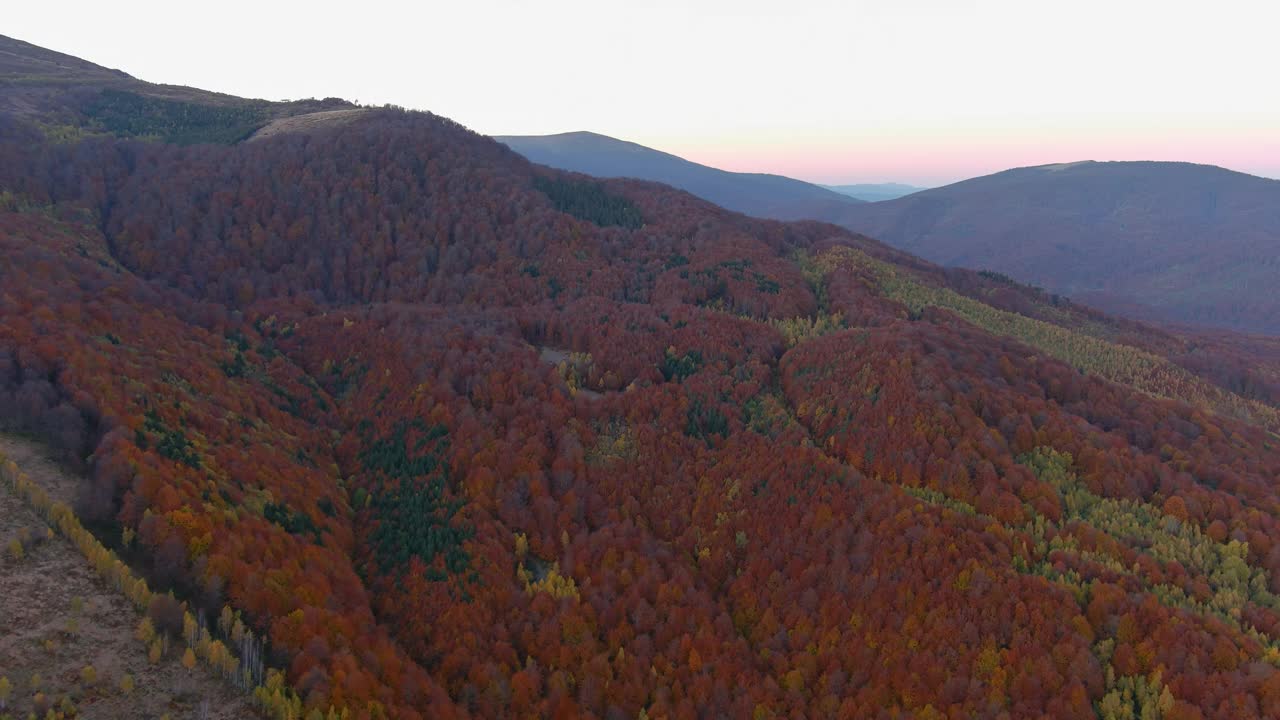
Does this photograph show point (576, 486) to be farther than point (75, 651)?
Yes

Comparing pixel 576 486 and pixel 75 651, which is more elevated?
pixel 75 651

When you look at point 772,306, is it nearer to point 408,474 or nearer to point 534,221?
point 534,221

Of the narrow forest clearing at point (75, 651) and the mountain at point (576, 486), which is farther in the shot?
the mountain at point (576, 486)

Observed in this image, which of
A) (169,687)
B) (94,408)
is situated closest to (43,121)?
(94,408)

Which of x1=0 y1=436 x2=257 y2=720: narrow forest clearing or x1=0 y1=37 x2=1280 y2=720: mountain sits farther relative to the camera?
x1=0 y1=37 x2=1280 y2=720: mountain
